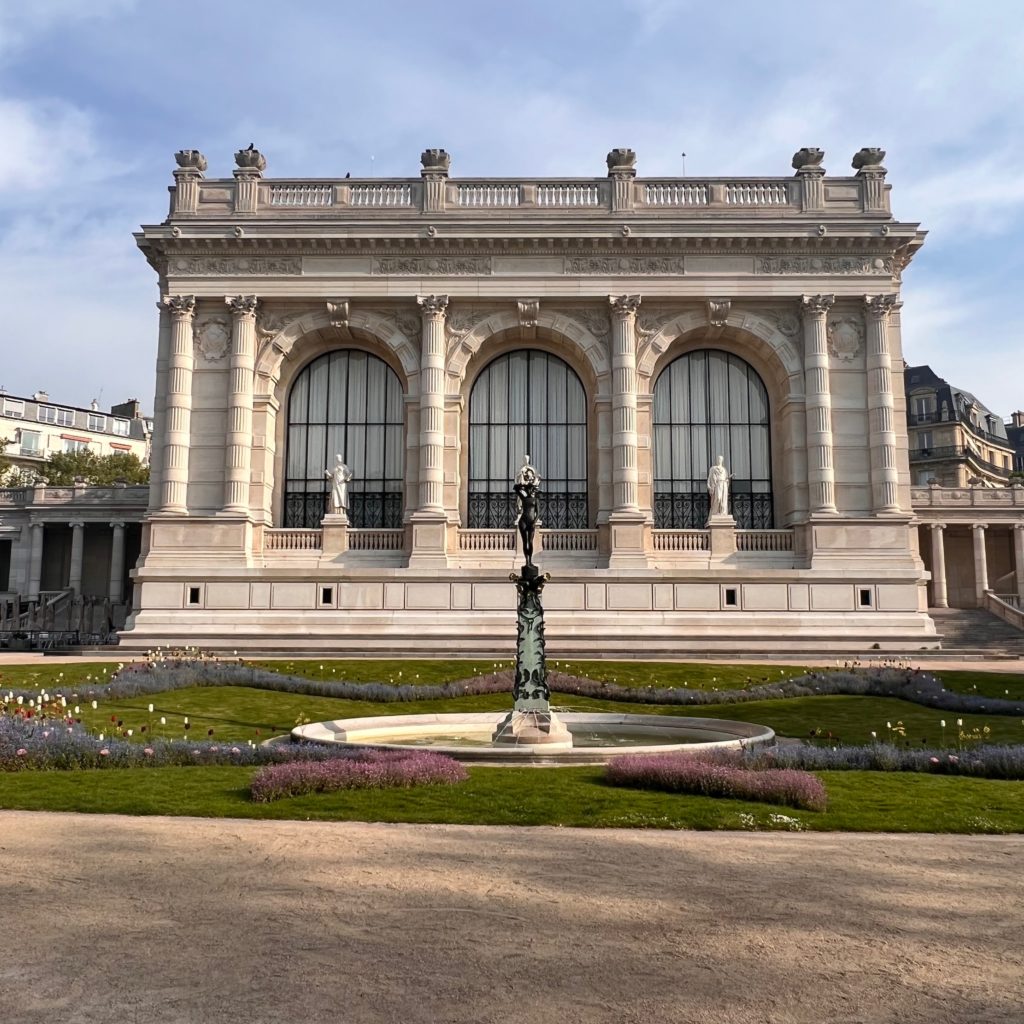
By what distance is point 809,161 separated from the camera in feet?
144

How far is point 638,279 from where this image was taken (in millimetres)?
42750

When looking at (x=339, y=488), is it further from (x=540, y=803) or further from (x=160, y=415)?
(x=540, y=803)

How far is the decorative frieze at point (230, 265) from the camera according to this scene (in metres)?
42.8

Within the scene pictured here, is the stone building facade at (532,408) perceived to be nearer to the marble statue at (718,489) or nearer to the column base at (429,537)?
the column base at (429,537)

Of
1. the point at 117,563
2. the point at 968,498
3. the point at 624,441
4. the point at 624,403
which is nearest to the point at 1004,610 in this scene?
the point at 968,498

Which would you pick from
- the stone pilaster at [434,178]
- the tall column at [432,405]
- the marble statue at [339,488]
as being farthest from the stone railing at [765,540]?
the stone pilaster at [434,178]

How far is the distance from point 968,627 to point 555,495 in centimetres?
2244

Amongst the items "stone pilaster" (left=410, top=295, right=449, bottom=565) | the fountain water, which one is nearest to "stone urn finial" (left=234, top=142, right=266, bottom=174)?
"stone pilaster" (left=410, top=295, right=449, bottom=565)

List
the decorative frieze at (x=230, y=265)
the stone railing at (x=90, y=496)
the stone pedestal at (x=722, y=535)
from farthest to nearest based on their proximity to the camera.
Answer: the stone railing at (x=90, y=496)
the decorative frieze at (x=230, y=265)
the stone pedestal at (x=722, y=535)

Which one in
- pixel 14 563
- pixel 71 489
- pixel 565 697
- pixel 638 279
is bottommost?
pixel 565 697

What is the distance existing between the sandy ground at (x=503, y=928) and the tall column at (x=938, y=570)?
167ft

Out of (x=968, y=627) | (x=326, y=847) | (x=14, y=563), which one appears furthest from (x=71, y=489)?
(x=326, y=847)

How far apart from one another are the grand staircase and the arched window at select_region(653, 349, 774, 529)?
10.6 m

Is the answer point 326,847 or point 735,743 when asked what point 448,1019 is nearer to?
point 326,847
